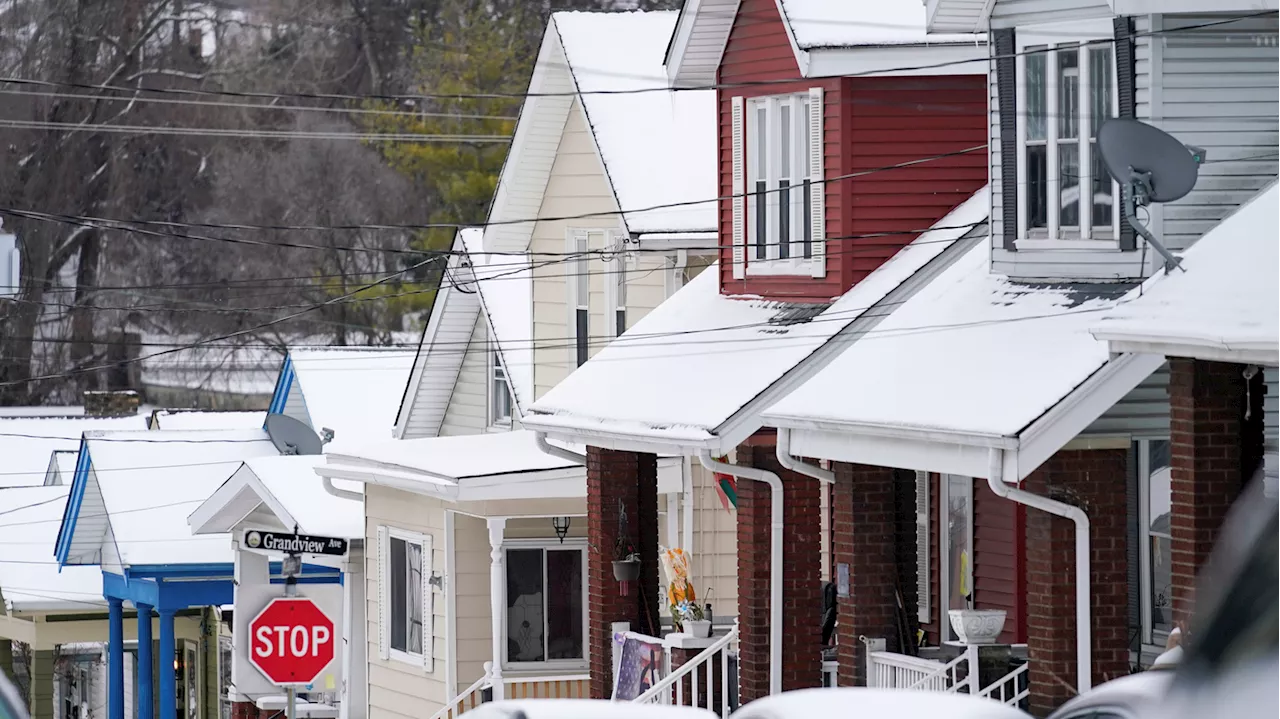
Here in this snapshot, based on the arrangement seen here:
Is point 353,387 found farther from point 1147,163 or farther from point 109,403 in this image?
point 1147,163

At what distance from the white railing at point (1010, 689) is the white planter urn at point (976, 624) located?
0.97 feet

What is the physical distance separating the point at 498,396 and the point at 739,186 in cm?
783

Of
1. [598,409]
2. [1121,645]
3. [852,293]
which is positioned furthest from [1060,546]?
[598,409]

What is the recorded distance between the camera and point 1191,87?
44.3 feet

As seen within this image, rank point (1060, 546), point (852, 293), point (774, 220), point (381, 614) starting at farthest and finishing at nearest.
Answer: point (381, 614), point (774, 220), point (852, 293), point (1060, 546)

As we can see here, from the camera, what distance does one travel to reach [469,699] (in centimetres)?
2111

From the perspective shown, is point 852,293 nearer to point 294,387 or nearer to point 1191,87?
point 1191,87

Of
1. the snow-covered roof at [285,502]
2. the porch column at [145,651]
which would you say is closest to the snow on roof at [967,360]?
the snow-covered roof at [285,502]

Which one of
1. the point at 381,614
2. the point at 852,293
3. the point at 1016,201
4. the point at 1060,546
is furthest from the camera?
the point at 381,614

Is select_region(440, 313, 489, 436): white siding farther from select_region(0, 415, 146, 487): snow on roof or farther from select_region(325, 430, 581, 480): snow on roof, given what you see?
select_region(0, 415, 146, 487): snow on roof

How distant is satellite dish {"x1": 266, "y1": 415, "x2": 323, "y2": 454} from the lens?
96.3 feet

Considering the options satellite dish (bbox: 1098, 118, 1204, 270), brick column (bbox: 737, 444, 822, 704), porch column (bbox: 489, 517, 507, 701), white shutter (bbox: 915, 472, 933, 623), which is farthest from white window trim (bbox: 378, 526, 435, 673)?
satellite dish (bbox: 1098, 118, 1204, 270)

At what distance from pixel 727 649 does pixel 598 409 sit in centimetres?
225

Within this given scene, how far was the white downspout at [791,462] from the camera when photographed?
14.2 m
